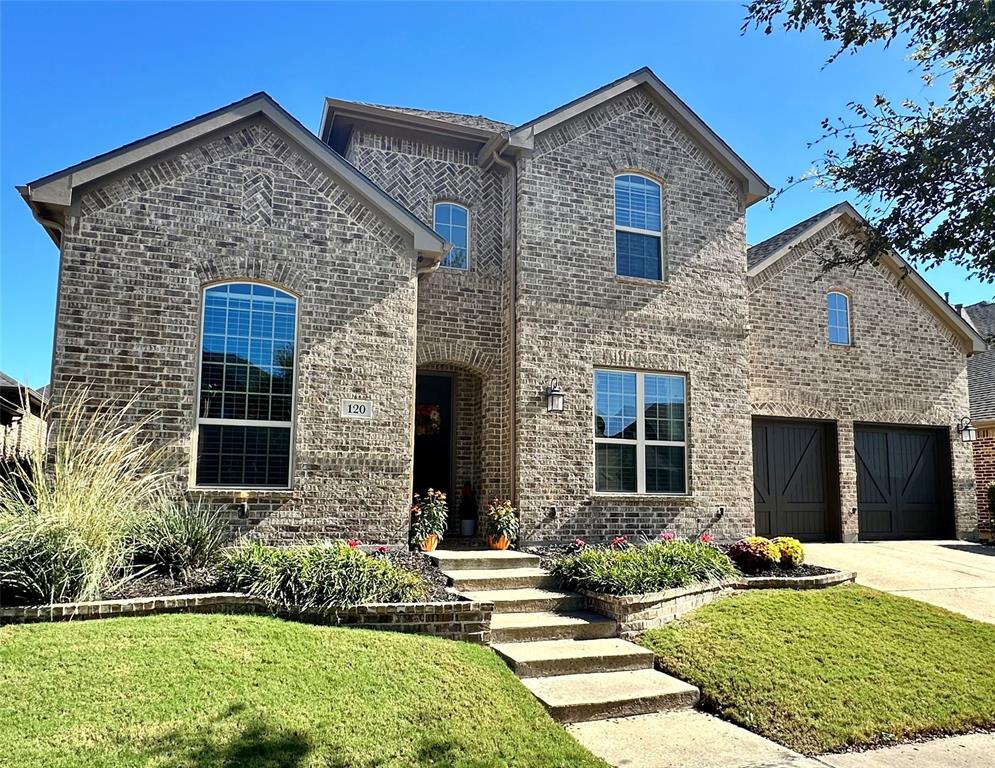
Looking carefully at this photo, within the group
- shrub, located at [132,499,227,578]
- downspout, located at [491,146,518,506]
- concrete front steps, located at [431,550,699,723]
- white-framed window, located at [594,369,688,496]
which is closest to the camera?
concrete front steps, located at [431,550,699,723]

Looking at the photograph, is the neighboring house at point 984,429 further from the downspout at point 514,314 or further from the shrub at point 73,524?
the shrub at point 73,524

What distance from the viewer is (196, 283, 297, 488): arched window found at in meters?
9.73

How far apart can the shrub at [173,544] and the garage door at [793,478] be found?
1005 centimetres

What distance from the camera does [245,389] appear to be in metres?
A: 9.92

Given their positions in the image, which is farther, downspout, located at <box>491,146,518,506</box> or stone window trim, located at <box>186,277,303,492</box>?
downspout, located at <box>491,146,518,506</box>

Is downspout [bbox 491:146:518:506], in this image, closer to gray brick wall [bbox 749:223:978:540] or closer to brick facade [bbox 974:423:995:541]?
gray brick wall [bbox 749:223:978:540]

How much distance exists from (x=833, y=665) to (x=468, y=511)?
20.6ft

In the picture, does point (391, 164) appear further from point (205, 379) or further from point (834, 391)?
point (834, 391)

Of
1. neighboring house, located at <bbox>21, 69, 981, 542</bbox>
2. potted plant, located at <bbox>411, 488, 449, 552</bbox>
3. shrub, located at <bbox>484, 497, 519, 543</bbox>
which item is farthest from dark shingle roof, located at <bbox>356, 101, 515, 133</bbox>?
potted plant, located at <bbox>411, 488, 449, 552</bbox>

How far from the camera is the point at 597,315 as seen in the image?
12391 millimetres

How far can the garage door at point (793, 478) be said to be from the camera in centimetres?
1449

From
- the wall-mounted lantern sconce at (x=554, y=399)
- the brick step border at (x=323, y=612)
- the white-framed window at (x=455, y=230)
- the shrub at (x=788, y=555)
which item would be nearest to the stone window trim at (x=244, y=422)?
the brick step border at (x=323, y=612)

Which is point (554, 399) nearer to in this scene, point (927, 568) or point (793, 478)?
point (793, 478)

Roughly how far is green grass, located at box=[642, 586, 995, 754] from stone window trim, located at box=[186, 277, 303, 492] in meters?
5.00
